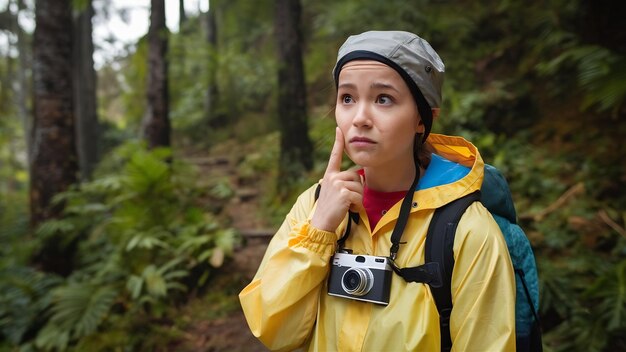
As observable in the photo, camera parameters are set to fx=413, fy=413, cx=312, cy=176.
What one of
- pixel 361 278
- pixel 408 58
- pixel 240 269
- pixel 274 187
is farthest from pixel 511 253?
pixel 274 187

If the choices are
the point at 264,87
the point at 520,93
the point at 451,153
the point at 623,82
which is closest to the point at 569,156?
the point at 520,93

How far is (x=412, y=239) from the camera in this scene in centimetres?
153

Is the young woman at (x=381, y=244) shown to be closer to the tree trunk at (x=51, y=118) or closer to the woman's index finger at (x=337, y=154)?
the woman's index finger at (x=337, y=154)

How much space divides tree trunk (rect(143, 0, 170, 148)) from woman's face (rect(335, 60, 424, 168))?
6.79 m

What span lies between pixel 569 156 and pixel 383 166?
17.0 ft

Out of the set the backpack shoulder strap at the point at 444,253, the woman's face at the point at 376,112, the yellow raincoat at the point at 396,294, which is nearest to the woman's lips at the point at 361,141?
the woman's face at the point at 376,112

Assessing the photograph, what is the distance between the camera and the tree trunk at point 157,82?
24.5 ft

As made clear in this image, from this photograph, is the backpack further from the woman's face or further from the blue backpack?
the woman's face

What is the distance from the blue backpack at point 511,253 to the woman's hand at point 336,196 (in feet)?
1.00

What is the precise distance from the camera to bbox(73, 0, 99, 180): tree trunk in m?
13.5

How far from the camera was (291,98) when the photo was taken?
7.61 m

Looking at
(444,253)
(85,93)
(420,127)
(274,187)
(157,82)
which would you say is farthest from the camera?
(85,93)

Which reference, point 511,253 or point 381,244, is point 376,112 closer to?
point 381,244

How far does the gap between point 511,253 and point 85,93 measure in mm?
15378
